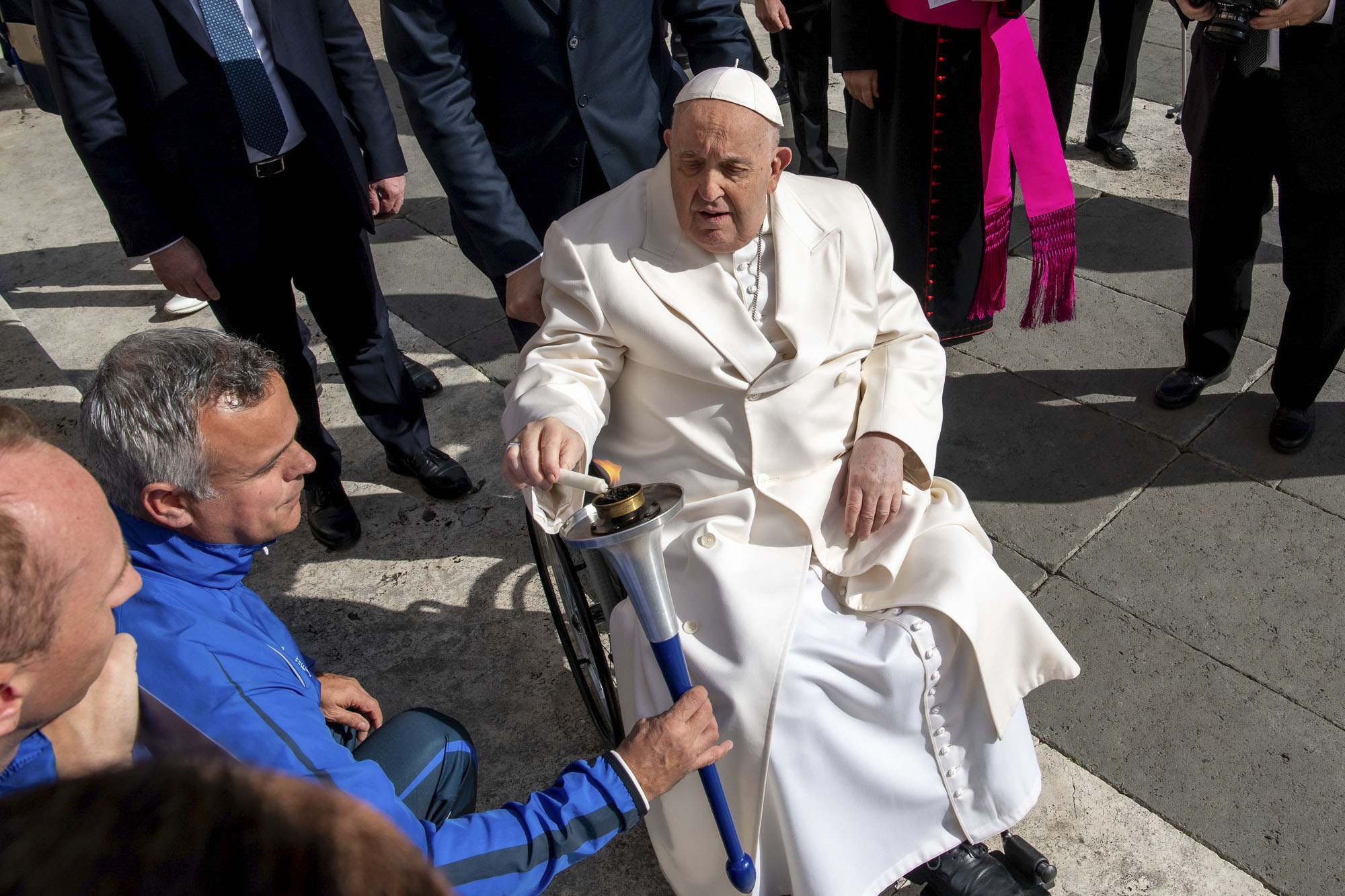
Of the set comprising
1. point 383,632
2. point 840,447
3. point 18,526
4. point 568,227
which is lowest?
point 383,632

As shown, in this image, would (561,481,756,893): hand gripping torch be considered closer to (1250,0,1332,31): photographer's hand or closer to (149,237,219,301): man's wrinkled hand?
(149,237,219,301): man's wrinkled hand

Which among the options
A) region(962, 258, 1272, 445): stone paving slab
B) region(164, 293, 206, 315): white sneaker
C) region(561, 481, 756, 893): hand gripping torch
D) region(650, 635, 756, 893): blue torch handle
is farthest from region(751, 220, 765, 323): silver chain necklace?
region(164, 293, 206, 315): white sneaker

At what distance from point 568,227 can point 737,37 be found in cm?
85

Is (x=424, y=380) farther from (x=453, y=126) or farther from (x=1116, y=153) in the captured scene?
(x=1116, y=153)

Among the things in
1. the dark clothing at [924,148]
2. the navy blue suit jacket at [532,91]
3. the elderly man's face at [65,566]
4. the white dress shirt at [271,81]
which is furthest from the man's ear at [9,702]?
the dark clothing at [924,148]

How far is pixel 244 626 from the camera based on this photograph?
5.95ft

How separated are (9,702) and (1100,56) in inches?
206

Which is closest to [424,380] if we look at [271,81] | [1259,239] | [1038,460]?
[271,81]

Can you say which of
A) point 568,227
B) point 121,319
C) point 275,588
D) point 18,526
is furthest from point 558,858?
point 121,319

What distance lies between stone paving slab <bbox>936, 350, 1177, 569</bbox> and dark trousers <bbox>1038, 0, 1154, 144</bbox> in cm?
112

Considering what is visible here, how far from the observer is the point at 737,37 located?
282 cm

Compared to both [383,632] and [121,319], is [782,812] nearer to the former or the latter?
[383,632]

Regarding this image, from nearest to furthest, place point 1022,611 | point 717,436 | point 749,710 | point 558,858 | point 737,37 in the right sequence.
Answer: point 558,858, point 749,710, point 1022,611, point 717,436, point 737,37

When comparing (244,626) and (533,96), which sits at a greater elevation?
(533,96)
